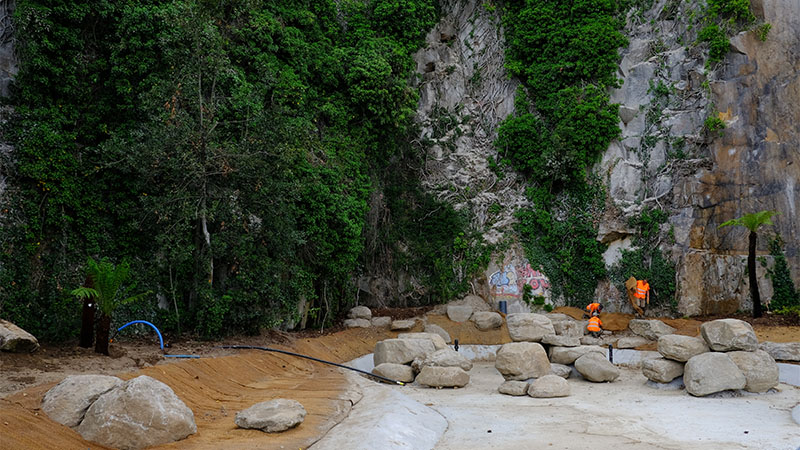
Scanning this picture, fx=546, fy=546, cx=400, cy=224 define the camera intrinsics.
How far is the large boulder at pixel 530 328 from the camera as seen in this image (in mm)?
17359

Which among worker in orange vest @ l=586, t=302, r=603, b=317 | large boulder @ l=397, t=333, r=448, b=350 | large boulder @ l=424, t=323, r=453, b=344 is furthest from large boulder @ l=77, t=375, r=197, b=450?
worker in orange vest @ l=586, t=302, r=603, b=317

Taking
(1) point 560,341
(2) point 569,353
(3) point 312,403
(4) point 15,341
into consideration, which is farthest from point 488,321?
(4) point 15,341

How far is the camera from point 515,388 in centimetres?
1299

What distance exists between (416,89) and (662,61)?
10833 millimetres

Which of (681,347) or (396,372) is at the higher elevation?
(681,347)

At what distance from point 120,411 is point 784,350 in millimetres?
16225

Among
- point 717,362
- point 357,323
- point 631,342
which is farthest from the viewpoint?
point 357,323

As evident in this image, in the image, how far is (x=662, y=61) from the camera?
933 inches

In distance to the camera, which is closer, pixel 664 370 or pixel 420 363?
pixel 664 370

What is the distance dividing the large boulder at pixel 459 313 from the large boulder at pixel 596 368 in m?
6.80

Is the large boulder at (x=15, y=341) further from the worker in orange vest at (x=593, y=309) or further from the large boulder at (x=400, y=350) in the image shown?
the worker in orange vest at (x=593, y=309)

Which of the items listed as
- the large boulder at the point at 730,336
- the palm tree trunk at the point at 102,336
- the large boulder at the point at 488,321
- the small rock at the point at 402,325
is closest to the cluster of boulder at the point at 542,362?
the large boulder at the point at 730,336

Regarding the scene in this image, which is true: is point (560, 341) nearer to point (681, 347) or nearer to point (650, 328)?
point (681, 347)

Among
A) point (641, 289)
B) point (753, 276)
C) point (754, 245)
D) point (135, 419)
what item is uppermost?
point (754, 245)
